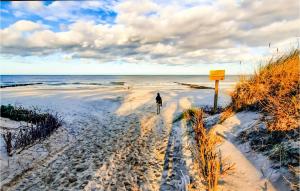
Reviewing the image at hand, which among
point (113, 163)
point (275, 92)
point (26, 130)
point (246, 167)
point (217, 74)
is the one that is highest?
point (217, 74)

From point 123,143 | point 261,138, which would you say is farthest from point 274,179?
point 123,143

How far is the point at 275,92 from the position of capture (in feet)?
25.3

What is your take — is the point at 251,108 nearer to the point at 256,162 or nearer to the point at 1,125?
the point at 256,162

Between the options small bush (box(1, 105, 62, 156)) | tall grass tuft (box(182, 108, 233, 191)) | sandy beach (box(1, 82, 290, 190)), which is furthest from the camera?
small bush (box(1, 105, 62, 156))

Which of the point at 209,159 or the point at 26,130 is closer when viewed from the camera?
the point at 209,159

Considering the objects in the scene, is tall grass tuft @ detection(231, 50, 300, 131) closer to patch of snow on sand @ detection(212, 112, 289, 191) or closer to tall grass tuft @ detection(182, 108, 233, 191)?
patch of snow on sand @ detection(212, 112, 289, 191)

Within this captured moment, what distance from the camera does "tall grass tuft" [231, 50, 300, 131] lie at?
610 cm

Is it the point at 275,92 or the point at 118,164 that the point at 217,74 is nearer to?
the point at 275,92

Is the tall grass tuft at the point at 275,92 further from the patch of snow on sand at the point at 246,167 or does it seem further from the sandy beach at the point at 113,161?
the sandy beach at the point at 113,161

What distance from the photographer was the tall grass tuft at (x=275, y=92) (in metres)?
6.10

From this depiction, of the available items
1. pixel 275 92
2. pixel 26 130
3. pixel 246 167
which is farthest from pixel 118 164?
pixel 275 92

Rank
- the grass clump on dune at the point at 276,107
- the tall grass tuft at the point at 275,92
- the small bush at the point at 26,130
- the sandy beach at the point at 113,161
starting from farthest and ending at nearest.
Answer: the small bush at the point at 26,130
the tall grass tuft at the point at 275,92
the sandy beach at the point at 113,161
the grass clump on dune at the point at 276,107

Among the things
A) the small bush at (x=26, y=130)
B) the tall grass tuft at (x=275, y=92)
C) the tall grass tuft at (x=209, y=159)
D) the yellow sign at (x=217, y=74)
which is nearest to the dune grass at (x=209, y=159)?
the tall grass tuft at (x=209, y=159)

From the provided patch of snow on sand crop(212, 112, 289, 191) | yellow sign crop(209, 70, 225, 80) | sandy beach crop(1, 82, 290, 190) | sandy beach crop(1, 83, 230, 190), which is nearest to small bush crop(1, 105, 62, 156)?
sandy beach crop(1, 82, 290, 190)
